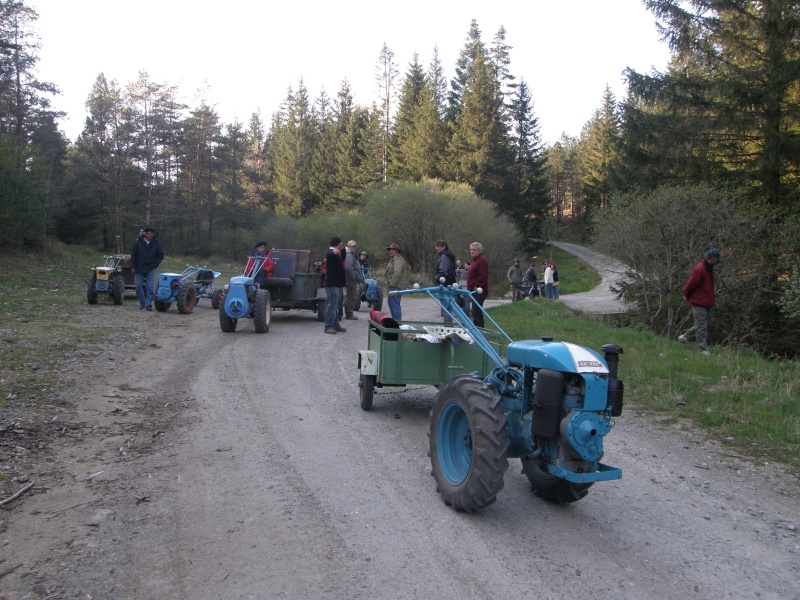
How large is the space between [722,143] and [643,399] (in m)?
14.7

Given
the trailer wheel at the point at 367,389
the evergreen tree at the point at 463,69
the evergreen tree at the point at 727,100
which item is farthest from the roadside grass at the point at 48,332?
the evergreen tree at the point at 463,69

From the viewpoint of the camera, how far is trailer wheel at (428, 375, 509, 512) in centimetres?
416

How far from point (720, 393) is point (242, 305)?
28.5 feet

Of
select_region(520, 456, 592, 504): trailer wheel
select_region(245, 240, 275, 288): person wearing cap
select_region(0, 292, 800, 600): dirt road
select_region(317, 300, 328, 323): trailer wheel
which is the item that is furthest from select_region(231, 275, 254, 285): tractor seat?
select_region(520, 456, 592, 504): trailer wheel

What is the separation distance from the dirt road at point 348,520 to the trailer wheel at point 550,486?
114 millimetres

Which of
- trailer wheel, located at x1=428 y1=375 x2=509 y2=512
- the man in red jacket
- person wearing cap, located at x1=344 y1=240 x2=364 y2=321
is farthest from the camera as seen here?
person wearing cap, located at x1=344 y1=240 x2=364 y2=321

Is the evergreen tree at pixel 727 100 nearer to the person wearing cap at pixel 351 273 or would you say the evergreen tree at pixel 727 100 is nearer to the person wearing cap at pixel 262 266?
the person wearing cap at pixel 351 273

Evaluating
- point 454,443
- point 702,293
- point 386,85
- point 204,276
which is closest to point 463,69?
point 386,85

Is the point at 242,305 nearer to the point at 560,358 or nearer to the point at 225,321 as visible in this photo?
the point at 225,321

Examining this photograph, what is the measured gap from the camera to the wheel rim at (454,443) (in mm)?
4727

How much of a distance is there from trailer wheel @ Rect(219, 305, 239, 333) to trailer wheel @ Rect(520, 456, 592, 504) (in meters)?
9.04

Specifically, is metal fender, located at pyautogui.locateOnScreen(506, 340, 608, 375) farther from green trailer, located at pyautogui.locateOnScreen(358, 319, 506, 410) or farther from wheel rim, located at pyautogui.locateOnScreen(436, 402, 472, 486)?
green trailer, located at pyautogui.locateOnScreen(358, 319, 506, 410)

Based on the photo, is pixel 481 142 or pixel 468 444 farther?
pixel 481 142

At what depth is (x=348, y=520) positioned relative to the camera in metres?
4.29
